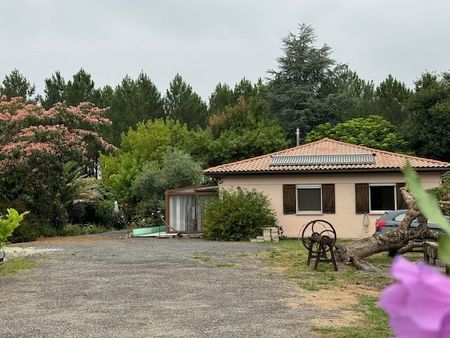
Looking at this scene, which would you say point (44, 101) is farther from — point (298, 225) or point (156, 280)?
point (156, 280)

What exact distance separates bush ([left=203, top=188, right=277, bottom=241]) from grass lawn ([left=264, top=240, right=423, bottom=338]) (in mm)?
6189

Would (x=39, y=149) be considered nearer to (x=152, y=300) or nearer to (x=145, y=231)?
(x=145, y=231)

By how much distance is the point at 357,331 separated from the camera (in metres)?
7.83

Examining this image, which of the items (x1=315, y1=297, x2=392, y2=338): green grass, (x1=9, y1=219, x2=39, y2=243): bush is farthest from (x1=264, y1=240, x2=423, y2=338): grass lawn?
(x1=9, y1=219, x2=39, y2=243): bush

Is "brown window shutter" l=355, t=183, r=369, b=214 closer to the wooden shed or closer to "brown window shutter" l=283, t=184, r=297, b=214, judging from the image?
"brown window shutter" l=283, t=184, r=297, b=214

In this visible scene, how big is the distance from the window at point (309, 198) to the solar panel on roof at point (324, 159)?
107 centimetres

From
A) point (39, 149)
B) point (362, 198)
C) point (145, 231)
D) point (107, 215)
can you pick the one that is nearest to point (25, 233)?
point (39, 149)

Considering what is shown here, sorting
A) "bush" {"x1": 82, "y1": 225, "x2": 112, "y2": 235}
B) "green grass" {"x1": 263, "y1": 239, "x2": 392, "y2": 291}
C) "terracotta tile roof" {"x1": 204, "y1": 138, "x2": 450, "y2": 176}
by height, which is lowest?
"green grass" {"x1": 263, "y1": 239, "x2": 392, "y2": 291}

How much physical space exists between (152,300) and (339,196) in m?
17.8

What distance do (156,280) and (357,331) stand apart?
5.54 m

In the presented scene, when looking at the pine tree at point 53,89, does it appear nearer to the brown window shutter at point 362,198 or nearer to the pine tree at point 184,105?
the pine tree at point 184,105

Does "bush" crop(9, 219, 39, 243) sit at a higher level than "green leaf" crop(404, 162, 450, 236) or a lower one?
lower

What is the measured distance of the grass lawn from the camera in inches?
314

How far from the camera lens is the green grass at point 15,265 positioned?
14727mm
